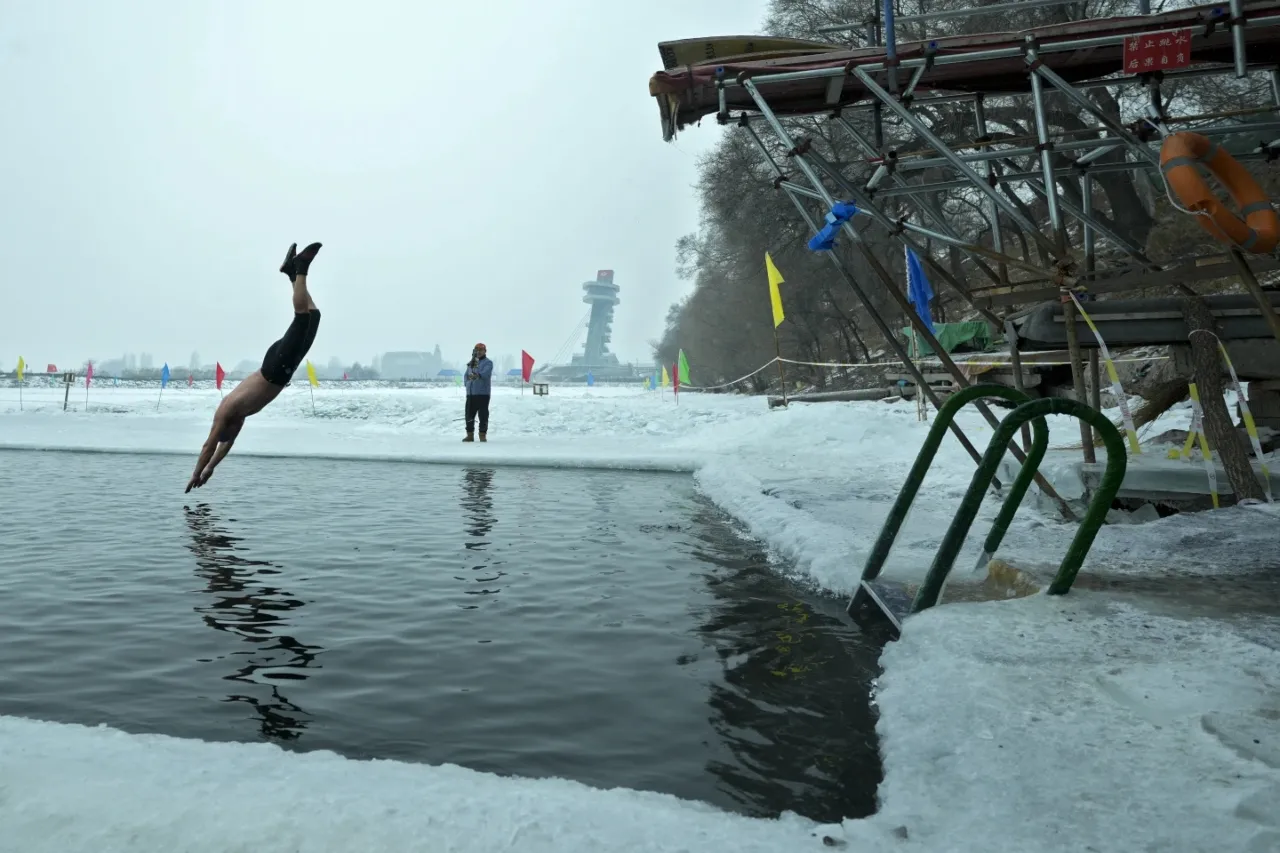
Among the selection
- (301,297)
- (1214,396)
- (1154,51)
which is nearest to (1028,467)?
(1214,396)

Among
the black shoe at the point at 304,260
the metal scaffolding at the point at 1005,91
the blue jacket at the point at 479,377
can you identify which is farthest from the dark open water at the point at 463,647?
the blue jacket at the point at 479,377

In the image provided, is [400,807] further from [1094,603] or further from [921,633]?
[1094,603]

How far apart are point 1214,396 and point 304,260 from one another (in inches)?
282

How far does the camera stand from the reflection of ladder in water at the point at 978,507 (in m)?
4.12

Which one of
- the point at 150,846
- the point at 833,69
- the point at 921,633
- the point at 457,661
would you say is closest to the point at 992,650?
the point at 921,633

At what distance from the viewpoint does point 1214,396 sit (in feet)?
21.5

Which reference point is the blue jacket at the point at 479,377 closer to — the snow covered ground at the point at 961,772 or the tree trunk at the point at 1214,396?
the tree trunk at the point at 1214,396

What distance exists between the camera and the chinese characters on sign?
5.87 m

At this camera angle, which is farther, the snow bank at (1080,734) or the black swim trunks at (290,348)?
the black swim trunks at (290,348)

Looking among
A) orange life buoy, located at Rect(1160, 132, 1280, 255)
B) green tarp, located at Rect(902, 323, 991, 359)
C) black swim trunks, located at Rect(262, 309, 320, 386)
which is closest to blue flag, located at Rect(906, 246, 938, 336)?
green tarp, located at Rect(902, 323, 991, 359)

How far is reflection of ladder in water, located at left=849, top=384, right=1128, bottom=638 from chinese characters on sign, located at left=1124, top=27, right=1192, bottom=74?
2724 mm

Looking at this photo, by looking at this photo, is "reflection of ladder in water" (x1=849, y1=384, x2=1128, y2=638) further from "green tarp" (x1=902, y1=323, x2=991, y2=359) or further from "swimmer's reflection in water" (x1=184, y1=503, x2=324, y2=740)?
"green tarp" (x1=902, y1=323, x2=991, y2=359)

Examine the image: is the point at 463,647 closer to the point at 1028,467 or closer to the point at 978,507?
the point at 978,507

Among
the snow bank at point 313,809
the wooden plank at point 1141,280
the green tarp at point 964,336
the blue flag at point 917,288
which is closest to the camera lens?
the snow bank at point 313,809
